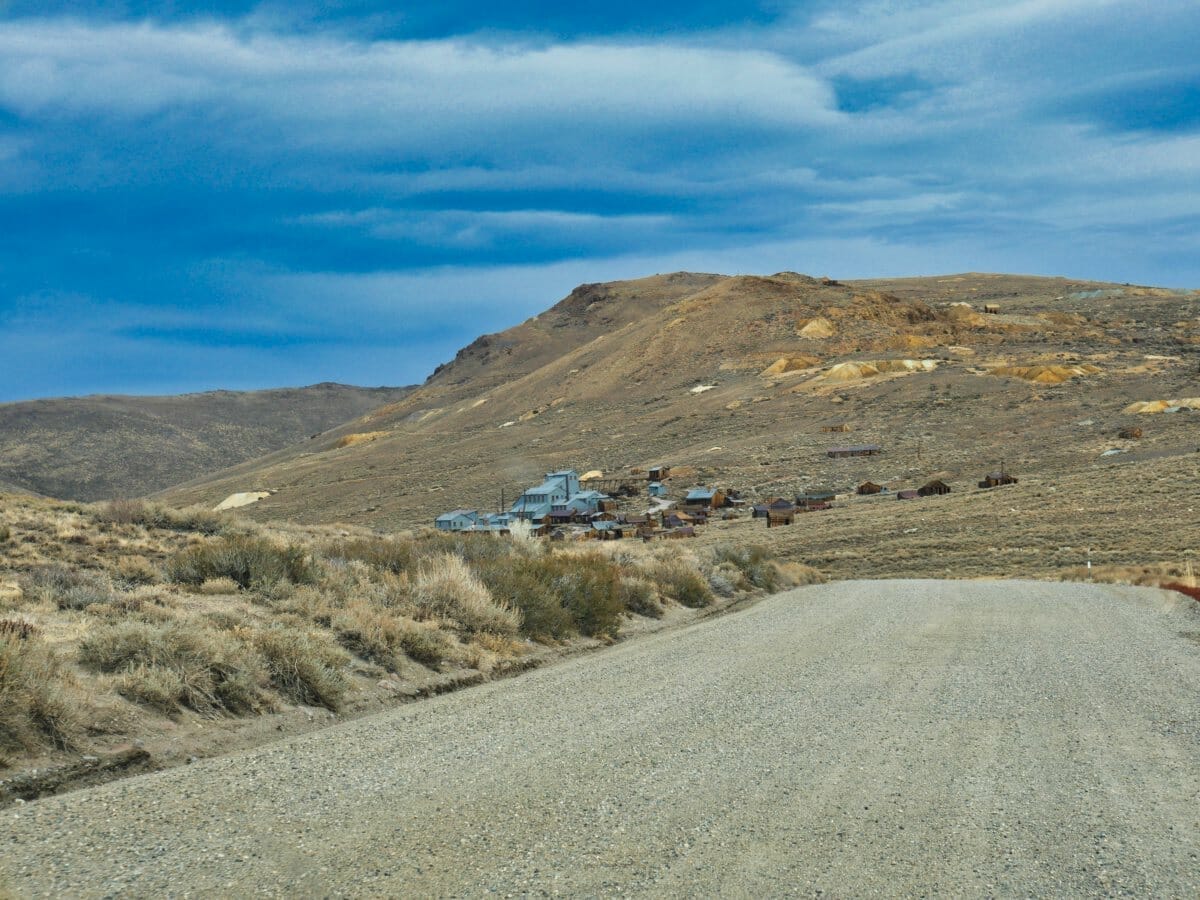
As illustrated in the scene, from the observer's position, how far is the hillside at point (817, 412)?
61.8 metres

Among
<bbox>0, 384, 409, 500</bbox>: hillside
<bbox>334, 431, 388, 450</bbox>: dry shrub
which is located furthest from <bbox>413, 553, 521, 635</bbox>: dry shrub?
<bbox>0, 384, 409, 500</bbox>: hillside

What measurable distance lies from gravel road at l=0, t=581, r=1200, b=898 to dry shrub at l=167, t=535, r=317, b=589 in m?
4.35

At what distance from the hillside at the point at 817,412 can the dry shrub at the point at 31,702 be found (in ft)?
115

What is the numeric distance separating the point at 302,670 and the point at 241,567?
461cm

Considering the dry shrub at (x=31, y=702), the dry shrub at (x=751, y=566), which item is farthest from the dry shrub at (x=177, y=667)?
the dry shrub at (x=751, y=566)

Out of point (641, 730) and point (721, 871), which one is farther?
point (641, 730)

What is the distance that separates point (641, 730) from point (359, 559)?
9.35 metres

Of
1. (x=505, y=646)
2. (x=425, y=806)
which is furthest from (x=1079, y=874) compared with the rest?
(x=505, y=646)

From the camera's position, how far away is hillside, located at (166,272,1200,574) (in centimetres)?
6181

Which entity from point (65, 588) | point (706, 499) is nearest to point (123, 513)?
point (65, 588)

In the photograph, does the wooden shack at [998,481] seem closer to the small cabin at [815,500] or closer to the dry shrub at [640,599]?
the small cabin at [815,500]

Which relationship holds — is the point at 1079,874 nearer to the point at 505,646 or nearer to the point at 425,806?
the point at 425,806

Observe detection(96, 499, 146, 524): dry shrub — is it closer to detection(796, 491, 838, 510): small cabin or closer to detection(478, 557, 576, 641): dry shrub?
detection(478, 557, 576, 641): dry shrub

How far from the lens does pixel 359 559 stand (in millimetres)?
15820
